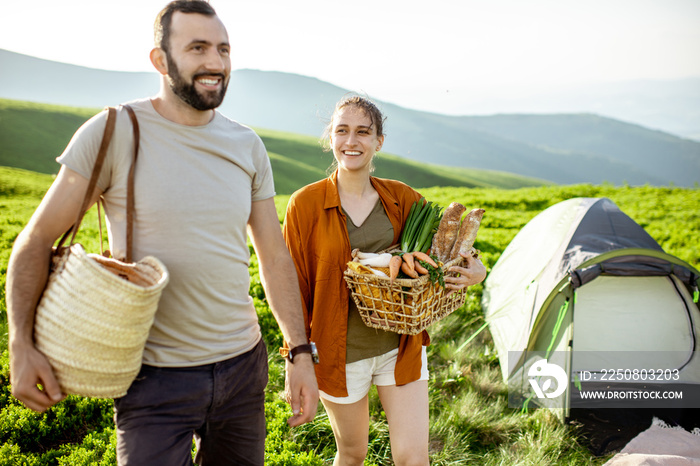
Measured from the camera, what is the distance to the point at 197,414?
7.41 feet

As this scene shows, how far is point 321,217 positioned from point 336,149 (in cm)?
50

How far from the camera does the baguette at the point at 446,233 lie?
335cm

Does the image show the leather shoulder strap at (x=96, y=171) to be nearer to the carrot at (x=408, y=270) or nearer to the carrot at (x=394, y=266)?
the carrot at (x=394, y=266)

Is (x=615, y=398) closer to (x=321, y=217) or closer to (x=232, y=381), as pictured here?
(x=321, y=217)

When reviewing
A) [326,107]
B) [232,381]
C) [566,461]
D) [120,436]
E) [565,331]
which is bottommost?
[566,461]

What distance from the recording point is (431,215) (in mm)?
Result: 3238

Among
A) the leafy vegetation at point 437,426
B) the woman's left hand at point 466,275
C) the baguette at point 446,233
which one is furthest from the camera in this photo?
the leafy vegetation at point 437,426

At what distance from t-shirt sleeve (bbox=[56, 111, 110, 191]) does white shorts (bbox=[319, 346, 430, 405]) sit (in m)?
1.89

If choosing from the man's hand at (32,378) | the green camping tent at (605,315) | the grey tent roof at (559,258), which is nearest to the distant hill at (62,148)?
the grey tent roof at (559,258)

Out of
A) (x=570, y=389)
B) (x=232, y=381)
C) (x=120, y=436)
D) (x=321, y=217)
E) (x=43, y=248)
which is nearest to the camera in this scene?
(x=43, y=248)

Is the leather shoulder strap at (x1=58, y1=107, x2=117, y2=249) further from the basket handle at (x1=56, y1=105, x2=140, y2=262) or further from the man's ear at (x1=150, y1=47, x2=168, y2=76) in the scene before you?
the man's ear at (x1=150, y1=47, x2=168, y2=76)

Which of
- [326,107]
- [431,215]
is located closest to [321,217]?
[431,215]

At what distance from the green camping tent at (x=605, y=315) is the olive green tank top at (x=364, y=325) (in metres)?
2.83

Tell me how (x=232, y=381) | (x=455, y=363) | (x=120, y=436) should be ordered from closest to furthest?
(x=120, y=436), (x=232, y=381), (x=455, y=363)
